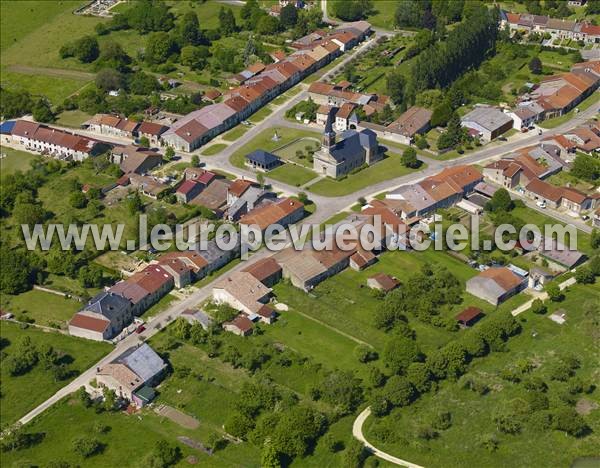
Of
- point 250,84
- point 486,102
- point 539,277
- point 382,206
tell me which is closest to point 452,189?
point 382,206

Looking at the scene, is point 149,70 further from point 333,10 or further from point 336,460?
point 336,460

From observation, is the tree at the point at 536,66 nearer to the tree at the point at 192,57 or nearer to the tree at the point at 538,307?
the tree at the point at 192,57

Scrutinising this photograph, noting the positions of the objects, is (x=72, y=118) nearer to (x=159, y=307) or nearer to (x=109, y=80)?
(x=109, y=80)

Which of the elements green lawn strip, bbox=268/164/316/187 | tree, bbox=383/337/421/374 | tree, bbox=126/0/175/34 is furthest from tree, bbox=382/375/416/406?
tree, bbox=126/0/175/34

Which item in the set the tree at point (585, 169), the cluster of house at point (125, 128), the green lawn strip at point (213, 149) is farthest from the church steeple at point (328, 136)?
the tree at point (585, 169)

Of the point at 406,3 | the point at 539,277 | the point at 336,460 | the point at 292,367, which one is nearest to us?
the point at 336,460

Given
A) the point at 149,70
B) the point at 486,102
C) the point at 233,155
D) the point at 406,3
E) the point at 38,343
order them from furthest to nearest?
the point at 406,3 < the point at 149,70 < the point at 486,102 < the point at 233,155 < the point at 38,343
